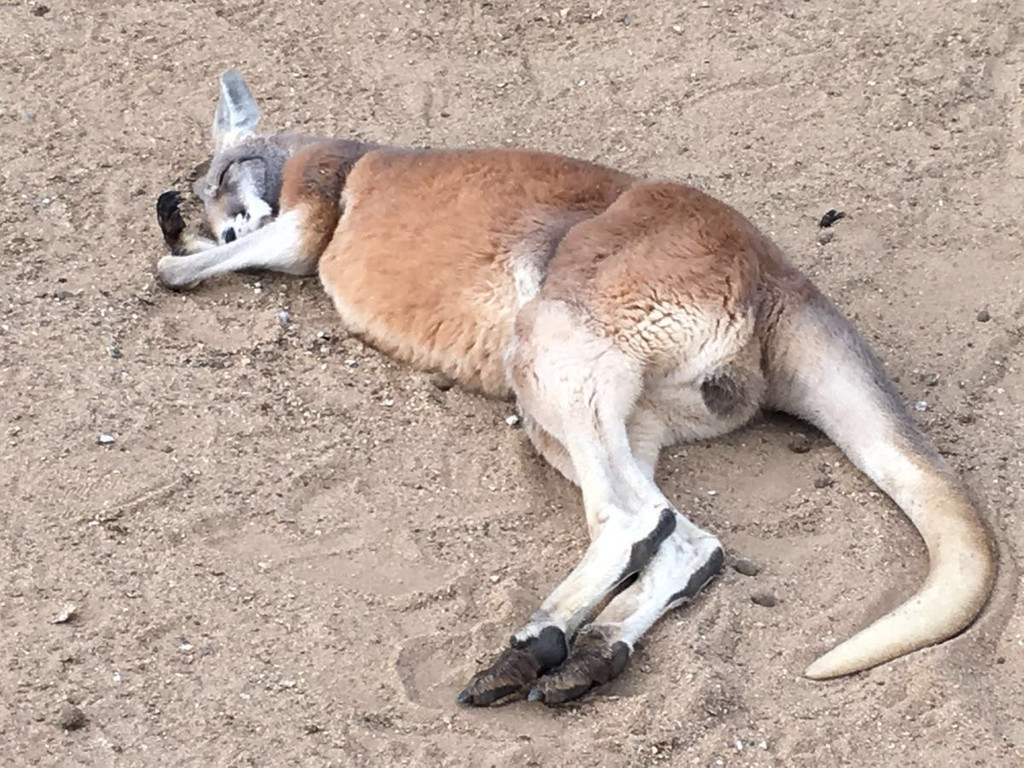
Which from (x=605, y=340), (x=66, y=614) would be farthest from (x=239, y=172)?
(x=66, y=614)

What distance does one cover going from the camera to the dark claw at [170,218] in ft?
20.1

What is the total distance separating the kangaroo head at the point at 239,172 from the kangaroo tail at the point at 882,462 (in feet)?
8.14

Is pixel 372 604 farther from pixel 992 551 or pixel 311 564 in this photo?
pixel 992 551

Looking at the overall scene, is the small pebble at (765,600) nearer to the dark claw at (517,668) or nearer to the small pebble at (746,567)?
the small pebble at (746,567)

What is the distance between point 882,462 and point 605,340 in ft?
3.11

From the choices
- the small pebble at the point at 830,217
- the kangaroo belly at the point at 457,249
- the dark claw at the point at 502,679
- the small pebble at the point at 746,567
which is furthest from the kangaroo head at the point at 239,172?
the dark claw at the point at 502,679

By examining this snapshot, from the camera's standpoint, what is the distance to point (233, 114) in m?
6.70

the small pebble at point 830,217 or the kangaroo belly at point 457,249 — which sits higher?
the kangaroo belly at point 457,249

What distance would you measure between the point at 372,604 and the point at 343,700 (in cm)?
44

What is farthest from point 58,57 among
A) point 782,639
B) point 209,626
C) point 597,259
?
point 782,639

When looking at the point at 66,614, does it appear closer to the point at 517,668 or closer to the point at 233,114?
the point at 517,668

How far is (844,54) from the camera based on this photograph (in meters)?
7.51

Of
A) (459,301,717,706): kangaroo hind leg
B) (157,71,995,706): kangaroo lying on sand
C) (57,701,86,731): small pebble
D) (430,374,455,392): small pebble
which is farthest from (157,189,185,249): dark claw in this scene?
(57,701,86,731): small pebble

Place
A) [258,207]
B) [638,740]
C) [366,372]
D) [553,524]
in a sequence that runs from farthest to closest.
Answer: [258,207], [366,372], [553,524], [638,740]
